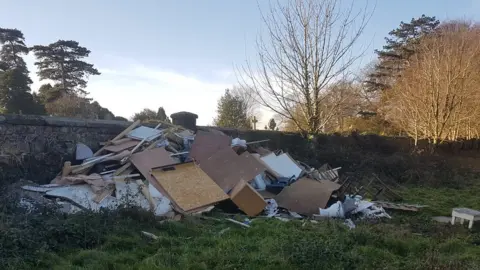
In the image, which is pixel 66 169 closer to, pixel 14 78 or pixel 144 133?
pixel 144 133

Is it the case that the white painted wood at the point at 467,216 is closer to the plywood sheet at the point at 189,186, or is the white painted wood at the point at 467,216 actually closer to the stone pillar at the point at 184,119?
the plywood sheet at the point at 189,186

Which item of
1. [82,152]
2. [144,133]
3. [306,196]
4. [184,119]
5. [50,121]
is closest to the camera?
[306,196]

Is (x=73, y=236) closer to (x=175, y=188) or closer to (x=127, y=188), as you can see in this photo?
(x=127, y=188)

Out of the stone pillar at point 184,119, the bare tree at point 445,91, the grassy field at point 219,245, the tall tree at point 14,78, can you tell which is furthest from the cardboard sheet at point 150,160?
the bare tree at point 445,91

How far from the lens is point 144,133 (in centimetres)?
872

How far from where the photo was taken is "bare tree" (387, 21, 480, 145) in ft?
53.8

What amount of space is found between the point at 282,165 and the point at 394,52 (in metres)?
24.6

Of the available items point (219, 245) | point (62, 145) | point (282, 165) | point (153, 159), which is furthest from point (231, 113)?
point (219, 245)

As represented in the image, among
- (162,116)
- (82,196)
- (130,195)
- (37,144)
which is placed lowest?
(82,196)

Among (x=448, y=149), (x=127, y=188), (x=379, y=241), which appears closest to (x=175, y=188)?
(x=127, y=188)

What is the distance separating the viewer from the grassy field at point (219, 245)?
3.99 m

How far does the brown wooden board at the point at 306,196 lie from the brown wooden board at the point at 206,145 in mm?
1874

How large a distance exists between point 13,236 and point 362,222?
5.01 m

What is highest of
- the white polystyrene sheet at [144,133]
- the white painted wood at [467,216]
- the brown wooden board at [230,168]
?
the white polystyrene sheet at [144,133]
